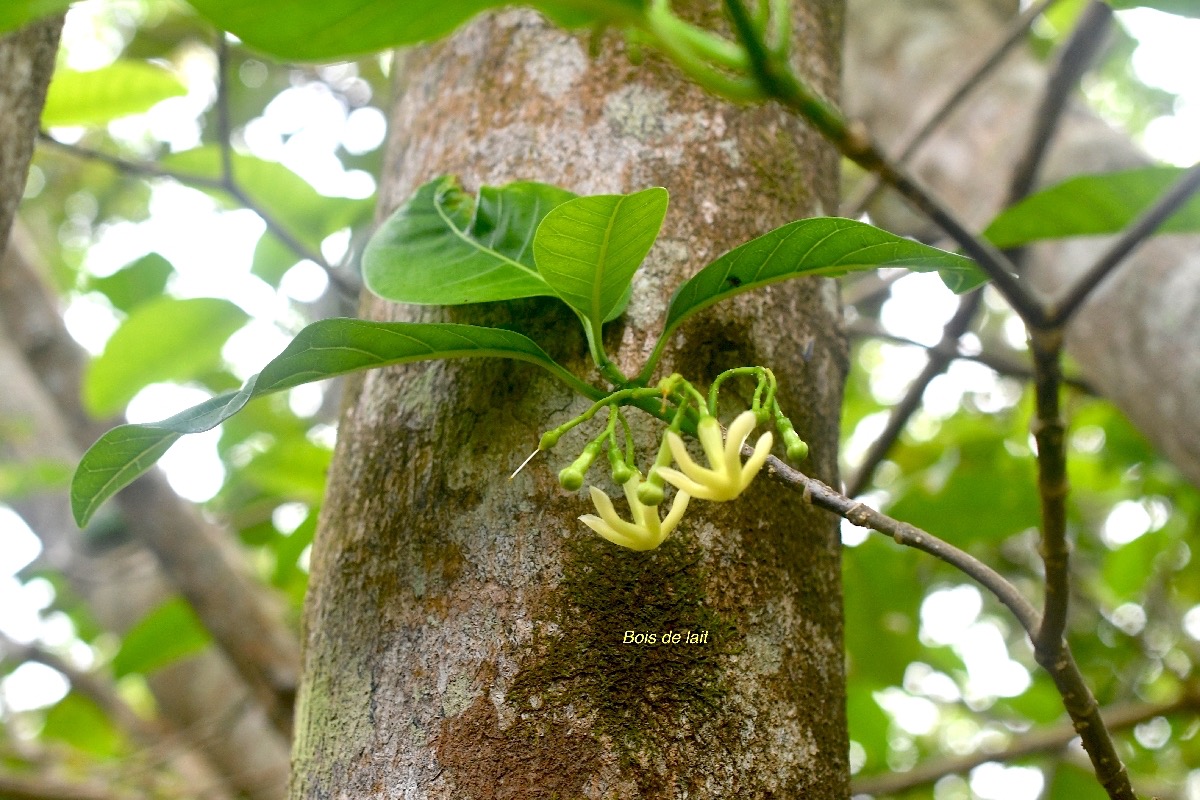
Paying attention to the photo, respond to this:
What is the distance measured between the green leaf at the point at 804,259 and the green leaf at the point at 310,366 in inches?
4.1

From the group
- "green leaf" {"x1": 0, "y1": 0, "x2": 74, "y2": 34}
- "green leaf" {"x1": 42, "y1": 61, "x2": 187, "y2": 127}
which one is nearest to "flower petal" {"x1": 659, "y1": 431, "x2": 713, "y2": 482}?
"green leaf" {"x1": 0, "y1": 0, "x2": 74, "y2": 34}

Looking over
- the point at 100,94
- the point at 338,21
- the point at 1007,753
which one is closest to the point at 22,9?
the point at 338,21

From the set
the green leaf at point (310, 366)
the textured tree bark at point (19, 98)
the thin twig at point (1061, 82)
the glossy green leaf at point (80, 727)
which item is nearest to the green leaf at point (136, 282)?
the textured tree bark at point (19, 98)

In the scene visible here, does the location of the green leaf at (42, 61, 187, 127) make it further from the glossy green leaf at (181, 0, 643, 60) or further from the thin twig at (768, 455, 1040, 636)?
the thin twig at (768, 455, 1040, 636)

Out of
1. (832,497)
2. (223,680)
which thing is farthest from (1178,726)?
(223,680)

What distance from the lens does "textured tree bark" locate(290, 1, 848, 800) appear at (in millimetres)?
674

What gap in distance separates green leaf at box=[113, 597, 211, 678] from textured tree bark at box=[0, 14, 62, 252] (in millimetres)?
1239

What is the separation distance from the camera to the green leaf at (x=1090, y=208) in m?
0.99

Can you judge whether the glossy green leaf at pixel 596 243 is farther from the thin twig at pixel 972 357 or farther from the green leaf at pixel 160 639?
the green leaf at pixel 160 639

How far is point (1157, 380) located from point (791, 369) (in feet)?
3.42

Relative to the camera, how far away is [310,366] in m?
0.68

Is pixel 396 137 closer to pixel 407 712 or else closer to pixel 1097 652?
pixel 407 712

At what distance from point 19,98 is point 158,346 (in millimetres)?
953

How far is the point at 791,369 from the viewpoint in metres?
0.85
